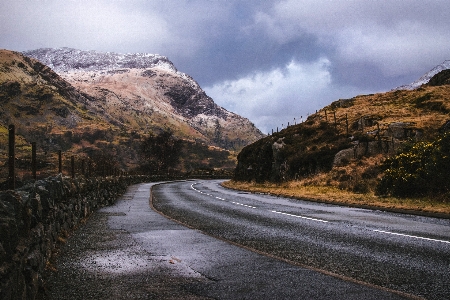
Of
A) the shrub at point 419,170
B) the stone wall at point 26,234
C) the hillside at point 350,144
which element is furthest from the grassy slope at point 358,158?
the stone wall at point 26,234

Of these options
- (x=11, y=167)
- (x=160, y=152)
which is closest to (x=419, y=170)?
(x=11, y=167)

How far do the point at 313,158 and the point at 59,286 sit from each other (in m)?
33.5

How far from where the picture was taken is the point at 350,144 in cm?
3753

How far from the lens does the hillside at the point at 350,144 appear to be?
110 ft

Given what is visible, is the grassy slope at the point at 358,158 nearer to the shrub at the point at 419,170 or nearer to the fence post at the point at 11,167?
the shrub at the point at 419,170

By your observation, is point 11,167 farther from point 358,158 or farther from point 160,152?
point 160,152

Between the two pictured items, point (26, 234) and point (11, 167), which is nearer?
point (26, 234)

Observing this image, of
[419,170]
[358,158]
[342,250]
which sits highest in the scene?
[358,158]

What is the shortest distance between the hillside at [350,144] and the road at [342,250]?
44.5ft

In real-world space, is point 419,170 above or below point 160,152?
below

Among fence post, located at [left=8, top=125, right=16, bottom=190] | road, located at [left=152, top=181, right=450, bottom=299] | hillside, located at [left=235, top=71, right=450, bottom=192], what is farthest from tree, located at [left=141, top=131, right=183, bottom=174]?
fence post, located at [left=8, top=125, right=16, bottom=190]

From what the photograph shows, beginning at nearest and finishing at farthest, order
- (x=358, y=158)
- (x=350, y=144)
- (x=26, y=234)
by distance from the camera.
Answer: (x=26, y=234) → (x=358, y=158) → (x=350, y=144)

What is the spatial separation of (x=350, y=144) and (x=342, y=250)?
99.0 ft

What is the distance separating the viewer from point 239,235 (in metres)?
11.0
